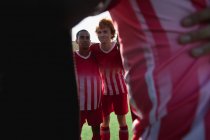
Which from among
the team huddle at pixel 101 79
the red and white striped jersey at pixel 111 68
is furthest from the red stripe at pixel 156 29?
the red and white striped jersey at pixel 111 68

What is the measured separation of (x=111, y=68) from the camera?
543 cm

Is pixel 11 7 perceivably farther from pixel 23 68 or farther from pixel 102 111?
pixel 102 111

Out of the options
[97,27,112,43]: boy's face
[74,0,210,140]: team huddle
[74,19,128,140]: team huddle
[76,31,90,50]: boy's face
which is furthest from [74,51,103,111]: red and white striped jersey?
[74,0,210,140]: team huddle

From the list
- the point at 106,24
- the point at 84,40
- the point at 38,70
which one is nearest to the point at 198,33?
the point at 38,70

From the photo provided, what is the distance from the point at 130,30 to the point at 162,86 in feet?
0.45

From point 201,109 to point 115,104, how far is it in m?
4.65

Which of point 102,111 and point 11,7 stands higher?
point 11,7

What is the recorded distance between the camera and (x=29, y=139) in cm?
83

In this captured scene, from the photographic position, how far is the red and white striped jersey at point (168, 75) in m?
0.85

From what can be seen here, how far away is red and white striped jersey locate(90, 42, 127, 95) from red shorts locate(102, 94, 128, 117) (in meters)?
0.06

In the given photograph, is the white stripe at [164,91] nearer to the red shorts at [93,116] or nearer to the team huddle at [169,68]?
the team huddle at [169,68]

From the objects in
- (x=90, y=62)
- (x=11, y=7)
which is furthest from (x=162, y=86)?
(x=90, y=62)

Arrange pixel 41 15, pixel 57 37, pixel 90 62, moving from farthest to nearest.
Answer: pixel 90 62
pixel 57 37
pixel 41 15

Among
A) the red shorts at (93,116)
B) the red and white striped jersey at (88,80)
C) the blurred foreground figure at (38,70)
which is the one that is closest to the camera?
the blurred foreground figure at (38,70)
